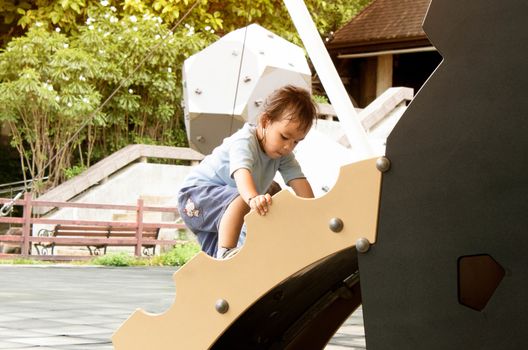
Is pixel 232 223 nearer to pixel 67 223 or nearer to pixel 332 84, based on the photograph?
pixel 332 84

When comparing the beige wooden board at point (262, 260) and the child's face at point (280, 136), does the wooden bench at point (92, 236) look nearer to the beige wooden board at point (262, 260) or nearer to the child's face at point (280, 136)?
the child's face at point (280, 136)

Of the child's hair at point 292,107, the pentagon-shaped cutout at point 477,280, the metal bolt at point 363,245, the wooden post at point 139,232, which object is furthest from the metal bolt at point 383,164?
the wooden post at point 139,232

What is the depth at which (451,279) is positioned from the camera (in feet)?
7.74

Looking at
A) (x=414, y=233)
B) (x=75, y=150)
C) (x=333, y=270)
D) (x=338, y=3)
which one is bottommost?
(x=75, y=150)

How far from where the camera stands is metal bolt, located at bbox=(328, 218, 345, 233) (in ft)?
8.54

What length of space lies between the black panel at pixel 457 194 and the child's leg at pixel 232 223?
3.63ft

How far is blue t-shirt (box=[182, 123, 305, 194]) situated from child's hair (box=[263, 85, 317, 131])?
18cm

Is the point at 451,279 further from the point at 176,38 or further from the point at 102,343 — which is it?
the point at 176,38

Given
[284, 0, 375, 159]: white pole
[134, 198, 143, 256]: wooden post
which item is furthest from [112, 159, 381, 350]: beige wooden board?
[134, 198, 143, 256]: wooden post

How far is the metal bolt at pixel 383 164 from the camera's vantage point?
246cm

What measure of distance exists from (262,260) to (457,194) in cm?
67

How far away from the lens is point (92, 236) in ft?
56.7

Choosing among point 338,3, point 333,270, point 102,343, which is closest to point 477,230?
point 333,270

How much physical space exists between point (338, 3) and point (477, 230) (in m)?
24.0
